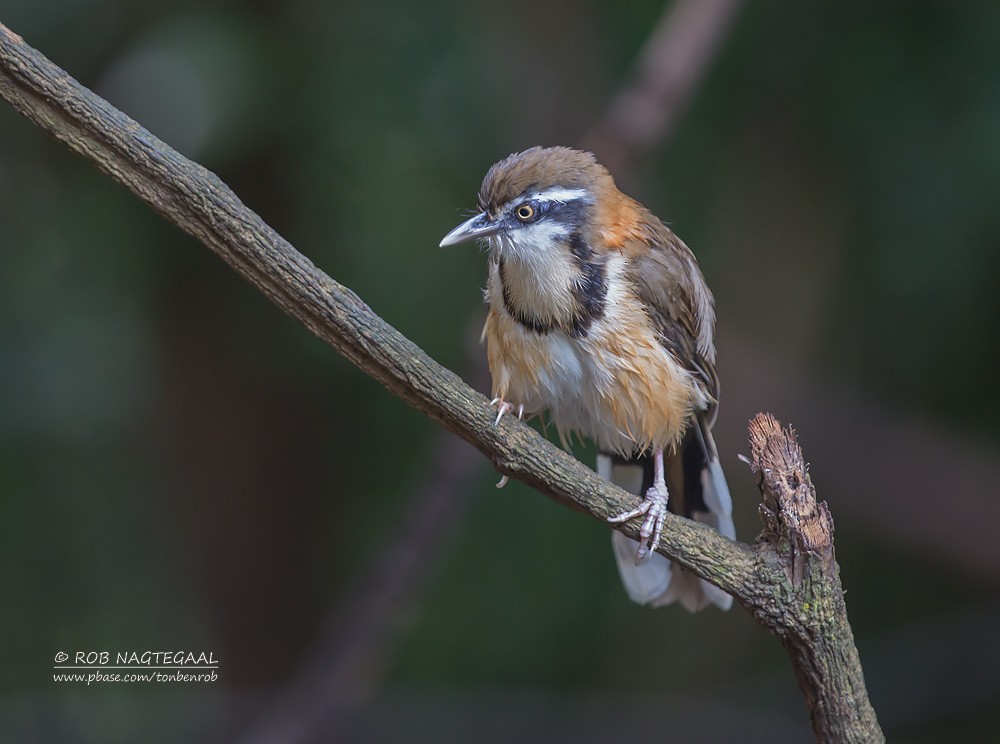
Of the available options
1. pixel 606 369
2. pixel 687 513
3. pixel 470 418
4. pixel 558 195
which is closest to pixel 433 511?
pixel 687 513

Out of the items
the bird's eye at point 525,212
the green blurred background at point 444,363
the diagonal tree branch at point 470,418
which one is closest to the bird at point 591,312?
the bird's eye at point 525,212

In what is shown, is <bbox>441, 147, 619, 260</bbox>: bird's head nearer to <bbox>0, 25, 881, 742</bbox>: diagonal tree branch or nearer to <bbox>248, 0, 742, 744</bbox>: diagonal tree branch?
<bbox>0, 25, 881, 742</bbox>: diagonal tree branch

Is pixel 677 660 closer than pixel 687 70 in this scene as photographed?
No

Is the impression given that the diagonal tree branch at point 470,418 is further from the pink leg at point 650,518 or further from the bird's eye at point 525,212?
the bird's eye at point 525,212

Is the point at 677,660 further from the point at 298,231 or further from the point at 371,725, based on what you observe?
the point at 298,231

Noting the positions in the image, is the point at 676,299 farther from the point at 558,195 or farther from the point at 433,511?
the point at 433,511

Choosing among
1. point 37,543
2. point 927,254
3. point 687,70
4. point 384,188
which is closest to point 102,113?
point 384,188

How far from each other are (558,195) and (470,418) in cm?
106

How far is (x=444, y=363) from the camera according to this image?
5.95 meters

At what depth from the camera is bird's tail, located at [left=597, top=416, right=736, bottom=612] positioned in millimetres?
3971

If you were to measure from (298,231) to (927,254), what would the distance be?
3363mm

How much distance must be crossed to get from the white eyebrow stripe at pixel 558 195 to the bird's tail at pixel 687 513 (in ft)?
3.29

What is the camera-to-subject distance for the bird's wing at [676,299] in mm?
3678

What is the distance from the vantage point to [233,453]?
6383 mm
